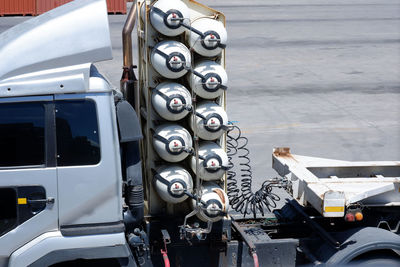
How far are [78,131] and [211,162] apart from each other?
1.43 metres

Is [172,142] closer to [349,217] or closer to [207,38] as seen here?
[207,38]

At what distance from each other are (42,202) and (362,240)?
3.04 metres

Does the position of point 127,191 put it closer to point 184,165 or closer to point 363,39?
point 184,165

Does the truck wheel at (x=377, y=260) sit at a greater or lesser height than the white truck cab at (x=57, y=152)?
lesser

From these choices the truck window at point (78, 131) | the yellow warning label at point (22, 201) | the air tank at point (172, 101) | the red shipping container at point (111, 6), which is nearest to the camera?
the yellow warning label at point (22, 201)

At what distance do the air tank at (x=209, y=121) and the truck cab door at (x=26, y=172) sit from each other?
1478 millimetres

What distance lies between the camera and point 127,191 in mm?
5633

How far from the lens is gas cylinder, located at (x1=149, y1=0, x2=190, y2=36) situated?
5996mm

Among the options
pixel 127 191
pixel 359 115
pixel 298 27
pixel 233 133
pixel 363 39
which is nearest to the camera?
pixel 127 191

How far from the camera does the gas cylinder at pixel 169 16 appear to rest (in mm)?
5996

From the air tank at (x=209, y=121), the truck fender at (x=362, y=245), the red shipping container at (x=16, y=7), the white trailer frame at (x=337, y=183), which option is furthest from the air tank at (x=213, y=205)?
the red shipping container at (x=16, y=7)

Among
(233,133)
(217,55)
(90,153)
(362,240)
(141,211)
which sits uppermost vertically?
(217,55)

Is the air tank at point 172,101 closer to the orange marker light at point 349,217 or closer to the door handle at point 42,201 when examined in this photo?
the door handle at point 42,201

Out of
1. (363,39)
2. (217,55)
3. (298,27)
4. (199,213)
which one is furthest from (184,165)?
(298,27)
